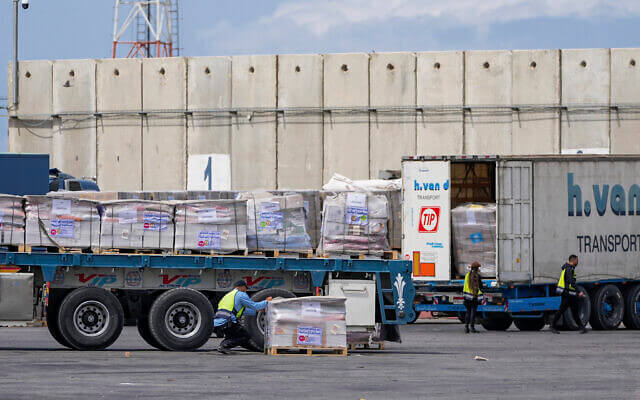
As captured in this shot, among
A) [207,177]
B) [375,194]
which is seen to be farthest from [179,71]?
[375,194]

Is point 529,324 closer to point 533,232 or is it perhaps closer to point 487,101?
point 533,232

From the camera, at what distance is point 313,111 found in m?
46.1

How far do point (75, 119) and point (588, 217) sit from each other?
2594cm

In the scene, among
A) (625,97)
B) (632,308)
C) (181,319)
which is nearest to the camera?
(181,319)

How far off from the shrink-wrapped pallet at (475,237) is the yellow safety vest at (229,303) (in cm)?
735

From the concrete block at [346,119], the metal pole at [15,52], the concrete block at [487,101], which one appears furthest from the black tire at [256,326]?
the metal pole at [15,52]

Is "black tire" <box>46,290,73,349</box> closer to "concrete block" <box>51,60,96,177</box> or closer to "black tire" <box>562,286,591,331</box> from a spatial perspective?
"black tire" <box>562,286,591,331</box>

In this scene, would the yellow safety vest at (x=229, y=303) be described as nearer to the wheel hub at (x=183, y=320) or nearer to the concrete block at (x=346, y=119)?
the wheel hub at (x=183, y=320)

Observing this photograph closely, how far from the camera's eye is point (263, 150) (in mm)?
46500

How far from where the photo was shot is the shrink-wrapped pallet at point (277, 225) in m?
21.4

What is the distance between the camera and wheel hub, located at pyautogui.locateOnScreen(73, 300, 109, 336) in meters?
20.4

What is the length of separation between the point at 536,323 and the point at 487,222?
10.8ft

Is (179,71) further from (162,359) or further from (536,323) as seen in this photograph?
(162,359)

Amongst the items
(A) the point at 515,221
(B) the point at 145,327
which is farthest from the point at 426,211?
(B) the point at 145,327
